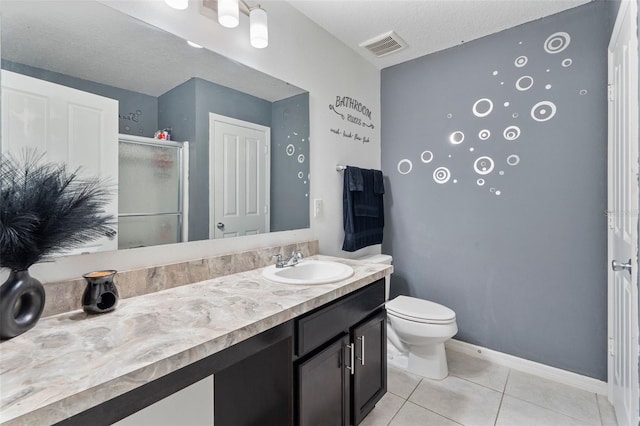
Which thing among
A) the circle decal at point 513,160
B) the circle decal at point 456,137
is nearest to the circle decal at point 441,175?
the circle decal at point 456,137

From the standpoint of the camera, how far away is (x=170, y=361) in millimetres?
679

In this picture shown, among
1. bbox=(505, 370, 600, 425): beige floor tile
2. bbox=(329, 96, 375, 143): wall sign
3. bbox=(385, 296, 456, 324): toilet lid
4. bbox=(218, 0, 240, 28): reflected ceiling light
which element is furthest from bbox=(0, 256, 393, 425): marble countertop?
bbox=(505, 370, 600, 425): beige floor tile

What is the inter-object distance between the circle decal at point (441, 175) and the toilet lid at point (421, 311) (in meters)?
0.94

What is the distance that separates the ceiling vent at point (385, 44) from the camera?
83.0 inches

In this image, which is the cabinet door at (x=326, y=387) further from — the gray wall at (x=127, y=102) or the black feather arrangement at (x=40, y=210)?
the gray wall at (x=127, y=102)

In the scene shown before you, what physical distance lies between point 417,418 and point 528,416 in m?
0.60

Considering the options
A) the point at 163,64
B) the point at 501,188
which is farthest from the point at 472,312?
the point at 163,64

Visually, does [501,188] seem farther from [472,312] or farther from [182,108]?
[182,108]

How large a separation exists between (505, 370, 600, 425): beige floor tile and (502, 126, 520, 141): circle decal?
1.59 metres

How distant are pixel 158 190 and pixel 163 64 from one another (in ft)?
1.71

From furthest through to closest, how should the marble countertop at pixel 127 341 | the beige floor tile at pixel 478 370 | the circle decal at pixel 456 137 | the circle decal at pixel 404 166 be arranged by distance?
the circle decal at pixel 404 166
the circle decal at pixel 456 137
the beige floor tile at pixel 478 370
the marble countertop at pixel 127 341

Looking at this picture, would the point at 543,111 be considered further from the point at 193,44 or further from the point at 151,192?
the point at 151,192

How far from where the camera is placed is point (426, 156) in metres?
2.40

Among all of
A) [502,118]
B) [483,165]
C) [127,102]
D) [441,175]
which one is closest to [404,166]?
[441,175]
